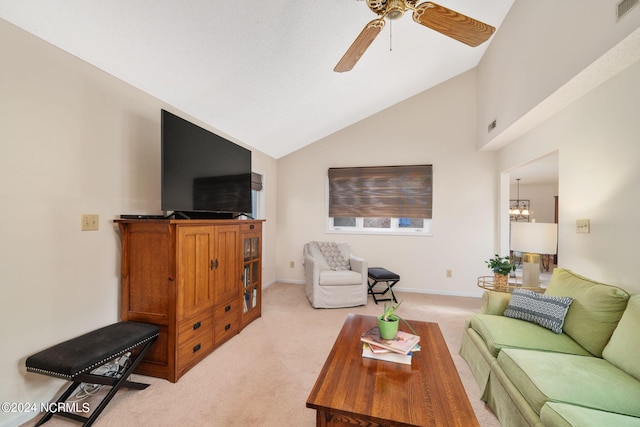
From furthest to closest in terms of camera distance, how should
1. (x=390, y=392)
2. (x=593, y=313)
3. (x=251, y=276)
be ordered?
(x=251, y=276), (x=593, y=313), (x=390, y=392)

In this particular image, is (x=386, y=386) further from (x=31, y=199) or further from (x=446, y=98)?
(x=446, y=98)

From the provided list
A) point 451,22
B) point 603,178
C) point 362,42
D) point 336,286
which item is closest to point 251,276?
point 336,286

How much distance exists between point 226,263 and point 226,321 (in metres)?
0.55

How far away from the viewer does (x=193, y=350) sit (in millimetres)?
2137

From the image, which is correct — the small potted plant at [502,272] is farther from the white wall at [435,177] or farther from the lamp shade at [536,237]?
the white wall at [435,177]

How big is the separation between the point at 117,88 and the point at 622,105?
11.8 ft

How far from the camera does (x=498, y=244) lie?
403 centimetres

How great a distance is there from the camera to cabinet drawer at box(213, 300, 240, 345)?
245cm

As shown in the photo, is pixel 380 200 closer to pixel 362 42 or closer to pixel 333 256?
pixel 333 256

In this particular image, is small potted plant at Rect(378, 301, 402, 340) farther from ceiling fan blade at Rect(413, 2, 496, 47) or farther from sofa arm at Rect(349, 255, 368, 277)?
sofa arm at Rect(349, 255, 368, 277)

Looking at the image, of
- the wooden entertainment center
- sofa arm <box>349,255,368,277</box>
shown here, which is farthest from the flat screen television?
sofa arm <box>349,255,368,277</box>

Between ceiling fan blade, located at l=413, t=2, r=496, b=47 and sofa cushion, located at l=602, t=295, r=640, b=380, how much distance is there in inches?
67.9

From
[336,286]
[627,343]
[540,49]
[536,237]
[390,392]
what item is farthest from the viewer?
[336,286]

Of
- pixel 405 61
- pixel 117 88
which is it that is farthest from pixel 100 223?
pixel 405 61
